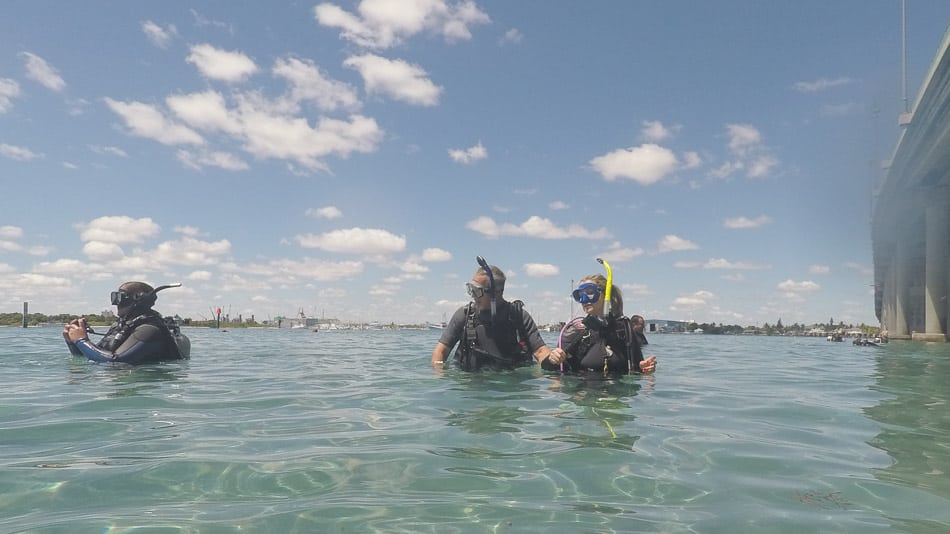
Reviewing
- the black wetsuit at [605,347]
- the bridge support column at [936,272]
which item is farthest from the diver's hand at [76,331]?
the bridge support column at [936,272]

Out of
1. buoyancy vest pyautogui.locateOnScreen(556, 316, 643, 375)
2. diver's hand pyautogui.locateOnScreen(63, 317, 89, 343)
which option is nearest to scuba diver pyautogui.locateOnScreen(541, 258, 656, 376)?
buoyancy vest pyautogui.locateOnScreen(556, 316, 643, 375)

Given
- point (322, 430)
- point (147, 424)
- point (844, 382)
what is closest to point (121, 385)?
point (147, 424)

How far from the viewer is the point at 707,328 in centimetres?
17425

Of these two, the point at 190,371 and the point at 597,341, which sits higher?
the point at 597,341

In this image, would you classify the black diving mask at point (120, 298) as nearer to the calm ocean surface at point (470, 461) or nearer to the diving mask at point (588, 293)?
the calm ocean surface at point (470, 461)

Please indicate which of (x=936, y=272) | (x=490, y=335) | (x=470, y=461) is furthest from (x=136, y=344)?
(x=936, y=272)

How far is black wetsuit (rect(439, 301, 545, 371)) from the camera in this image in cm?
868

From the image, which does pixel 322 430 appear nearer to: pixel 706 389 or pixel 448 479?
pixel 448 479

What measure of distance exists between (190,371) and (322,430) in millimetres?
6571

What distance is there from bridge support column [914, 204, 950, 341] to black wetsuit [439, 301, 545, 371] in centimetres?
4576

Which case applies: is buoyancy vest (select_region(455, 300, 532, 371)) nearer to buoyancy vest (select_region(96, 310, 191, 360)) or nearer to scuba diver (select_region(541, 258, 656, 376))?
scuba diver (select_region(541, 258, 656, 376))

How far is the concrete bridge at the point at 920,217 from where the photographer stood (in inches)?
1203

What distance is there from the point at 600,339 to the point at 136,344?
8.07 meters

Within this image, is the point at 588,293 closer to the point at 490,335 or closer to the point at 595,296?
the point at 595,296
